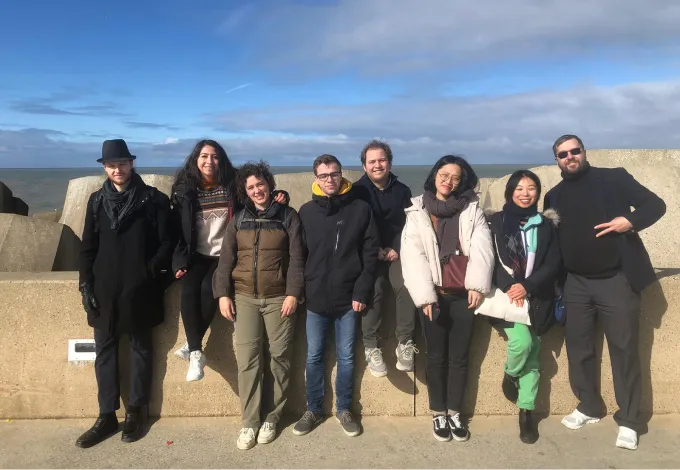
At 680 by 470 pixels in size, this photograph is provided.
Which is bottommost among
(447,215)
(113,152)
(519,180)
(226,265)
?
(226,265)

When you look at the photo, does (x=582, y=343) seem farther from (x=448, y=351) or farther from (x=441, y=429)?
(x=441, y=429)

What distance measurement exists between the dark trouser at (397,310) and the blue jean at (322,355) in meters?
0.11

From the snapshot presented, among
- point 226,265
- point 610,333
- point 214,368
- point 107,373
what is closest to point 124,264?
point 226,265

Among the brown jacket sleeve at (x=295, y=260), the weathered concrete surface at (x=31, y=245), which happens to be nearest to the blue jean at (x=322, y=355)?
the brown jacket sleeve at (x=295, y=260)

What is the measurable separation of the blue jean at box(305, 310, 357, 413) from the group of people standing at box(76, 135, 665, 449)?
0.04 feet

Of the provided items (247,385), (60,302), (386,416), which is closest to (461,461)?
(386,416)

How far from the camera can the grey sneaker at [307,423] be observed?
11.8ft

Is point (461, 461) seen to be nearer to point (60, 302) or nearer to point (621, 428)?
point (621, 428)

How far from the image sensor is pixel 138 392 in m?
3.66

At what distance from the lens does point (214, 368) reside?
3.86 m

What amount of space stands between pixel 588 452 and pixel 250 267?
2.61 metres

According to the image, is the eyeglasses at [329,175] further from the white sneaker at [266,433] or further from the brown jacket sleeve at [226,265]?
the white sneaker at [266,433]

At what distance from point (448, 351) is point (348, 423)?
901 millimetres

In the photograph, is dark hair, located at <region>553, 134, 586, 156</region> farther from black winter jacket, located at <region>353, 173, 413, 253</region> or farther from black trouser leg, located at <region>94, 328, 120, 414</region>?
black trouser leg, located at <region>94, 328, 120, 414</region>
